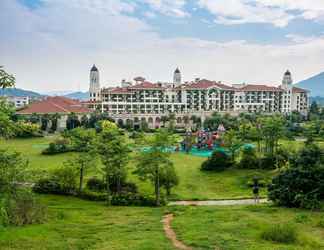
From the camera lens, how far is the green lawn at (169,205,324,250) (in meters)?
10.8

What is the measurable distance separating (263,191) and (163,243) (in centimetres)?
1364

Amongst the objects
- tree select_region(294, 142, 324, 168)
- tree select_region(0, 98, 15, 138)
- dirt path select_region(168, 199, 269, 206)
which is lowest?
dirt path select_region(168, 199, 269, 206)

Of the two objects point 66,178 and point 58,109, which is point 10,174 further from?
point 58,109

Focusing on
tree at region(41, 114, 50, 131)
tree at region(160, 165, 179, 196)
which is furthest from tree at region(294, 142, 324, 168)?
tree at region(41, 114, 50, 131)

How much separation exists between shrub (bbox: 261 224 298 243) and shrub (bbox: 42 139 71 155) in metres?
28.1

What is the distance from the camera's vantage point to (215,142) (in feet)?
137

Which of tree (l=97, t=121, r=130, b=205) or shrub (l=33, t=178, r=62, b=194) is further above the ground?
tree (l=97, t=121, r=130, b=205)

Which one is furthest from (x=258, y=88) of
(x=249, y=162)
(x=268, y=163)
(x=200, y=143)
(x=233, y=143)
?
(x=249, y=162)

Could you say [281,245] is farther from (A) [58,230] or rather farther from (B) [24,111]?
(B) [24,111]

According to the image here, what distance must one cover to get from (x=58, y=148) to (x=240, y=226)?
27024 mm

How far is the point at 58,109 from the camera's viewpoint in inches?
2552

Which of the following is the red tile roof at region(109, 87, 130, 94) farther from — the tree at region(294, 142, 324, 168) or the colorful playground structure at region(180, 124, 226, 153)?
the tree at region(294, 142, 324, 168)

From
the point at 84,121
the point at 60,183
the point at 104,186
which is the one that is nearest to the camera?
the point at 60,183

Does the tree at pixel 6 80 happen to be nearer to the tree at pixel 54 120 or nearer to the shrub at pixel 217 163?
the shrub at pixel 217 163
